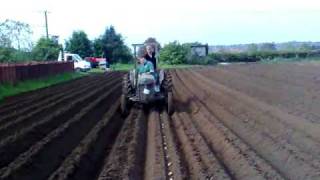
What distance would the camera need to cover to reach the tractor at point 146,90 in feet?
59.8

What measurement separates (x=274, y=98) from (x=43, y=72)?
19.2 m

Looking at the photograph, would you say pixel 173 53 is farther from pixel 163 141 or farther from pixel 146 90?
pixel 163 141

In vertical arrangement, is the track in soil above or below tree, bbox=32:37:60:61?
below

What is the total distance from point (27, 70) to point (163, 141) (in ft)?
70.0

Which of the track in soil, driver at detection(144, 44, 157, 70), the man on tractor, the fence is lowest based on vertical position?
the track in soil

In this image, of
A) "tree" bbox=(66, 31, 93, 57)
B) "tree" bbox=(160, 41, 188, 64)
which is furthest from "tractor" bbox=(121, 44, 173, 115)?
"tree" bbox=(160, 41, 188, 64)

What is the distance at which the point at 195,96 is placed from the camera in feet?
81.0

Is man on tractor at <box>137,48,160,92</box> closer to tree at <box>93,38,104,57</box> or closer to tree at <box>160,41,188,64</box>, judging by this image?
tree at <box>93,38,104,57</box>

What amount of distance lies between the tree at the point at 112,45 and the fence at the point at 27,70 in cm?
3114

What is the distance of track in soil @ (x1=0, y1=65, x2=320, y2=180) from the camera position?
33.0 feet

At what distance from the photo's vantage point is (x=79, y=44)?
7556 cm

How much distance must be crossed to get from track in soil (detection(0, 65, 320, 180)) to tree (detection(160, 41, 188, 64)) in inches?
2288

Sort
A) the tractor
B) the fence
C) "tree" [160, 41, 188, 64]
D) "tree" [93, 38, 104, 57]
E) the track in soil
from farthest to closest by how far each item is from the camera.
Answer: "tree" [160, 41, 188, 64] < "tree" [93, 38, 104, 57] < the fence < the tractor < the track in soil

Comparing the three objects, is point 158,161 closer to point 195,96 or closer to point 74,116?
point 74,116
